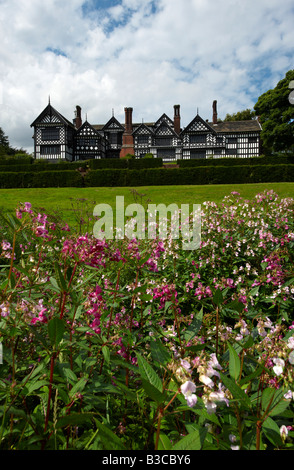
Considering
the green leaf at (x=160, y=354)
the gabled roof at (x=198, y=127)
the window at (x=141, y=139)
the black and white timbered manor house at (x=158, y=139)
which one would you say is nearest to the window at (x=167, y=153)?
the black and white timbered manor house at (x=158, y=139)

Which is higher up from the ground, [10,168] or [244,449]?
[10,168]

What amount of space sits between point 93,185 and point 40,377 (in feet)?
73.1

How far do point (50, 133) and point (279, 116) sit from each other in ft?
101

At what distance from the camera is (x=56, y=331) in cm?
101

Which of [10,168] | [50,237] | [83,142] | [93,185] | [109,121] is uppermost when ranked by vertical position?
[109,121]

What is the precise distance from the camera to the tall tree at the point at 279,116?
3275 centimetres

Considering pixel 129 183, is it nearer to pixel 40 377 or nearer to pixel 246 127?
pixel 40 377

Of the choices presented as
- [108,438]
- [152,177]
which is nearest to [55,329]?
[108,438]

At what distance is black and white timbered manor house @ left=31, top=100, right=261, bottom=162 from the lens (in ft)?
138

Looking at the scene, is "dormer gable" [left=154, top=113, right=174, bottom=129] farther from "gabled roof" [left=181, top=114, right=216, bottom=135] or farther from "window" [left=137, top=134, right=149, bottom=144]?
"gabled roof" [left=181, top=114, right=216, bottom=135]

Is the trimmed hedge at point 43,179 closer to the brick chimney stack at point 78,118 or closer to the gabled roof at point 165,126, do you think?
the gabled roof at point 165,126

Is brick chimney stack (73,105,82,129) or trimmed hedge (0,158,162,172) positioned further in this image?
brick chimney stack (73,105,82,129)

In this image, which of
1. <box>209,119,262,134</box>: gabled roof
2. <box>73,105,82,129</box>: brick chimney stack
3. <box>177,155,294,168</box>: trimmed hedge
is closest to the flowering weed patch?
<box>177,155,294,168</box>: trimmed hedge

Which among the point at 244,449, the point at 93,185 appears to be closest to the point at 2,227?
the point at 244,449
